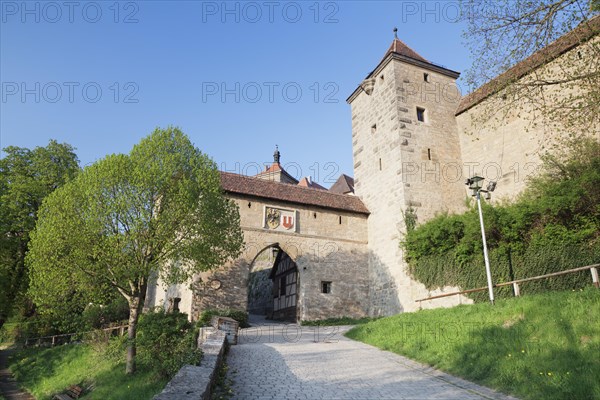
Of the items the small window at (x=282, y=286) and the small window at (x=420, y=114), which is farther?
the small window at (x=282, y=286)

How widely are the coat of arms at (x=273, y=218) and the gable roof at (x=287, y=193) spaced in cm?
63

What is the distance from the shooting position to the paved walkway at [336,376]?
20.4 ft

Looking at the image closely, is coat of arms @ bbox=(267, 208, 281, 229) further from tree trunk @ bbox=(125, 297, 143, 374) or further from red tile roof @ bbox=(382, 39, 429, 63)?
red tile roof @ bbox=(382, 39, 429, 63)

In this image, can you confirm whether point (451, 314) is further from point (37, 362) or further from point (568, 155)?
point (37, 362)

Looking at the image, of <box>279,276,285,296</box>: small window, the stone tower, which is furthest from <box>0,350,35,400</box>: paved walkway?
the stone tower

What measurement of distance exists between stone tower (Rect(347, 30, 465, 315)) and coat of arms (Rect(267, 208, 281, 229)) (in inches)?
202

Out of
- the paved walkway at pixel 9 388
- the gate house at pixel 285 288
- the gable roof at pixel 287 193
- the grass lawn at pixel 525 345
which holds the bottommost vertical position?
the paved walkway at pixel 9 388

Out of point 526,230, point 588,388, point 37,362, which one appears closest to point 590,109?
point 588,388

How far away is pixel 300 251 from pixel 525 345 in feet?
46.1

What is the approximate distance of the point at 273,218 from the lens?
20078mm

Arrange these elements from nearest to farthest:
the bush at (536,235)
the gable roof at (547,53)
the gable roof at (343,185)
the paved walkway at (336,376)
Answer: the paved walkway at (336,376) < the gable roof at (547,53) < the bush at (536,235) < the gable roof at (343,185)

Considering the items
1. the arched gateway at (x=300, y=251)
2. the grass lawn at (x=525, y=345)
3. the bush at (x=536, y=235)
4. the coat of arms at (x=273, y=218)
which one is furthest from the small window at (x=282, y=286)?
the grass lawn at (x=525, y=345)

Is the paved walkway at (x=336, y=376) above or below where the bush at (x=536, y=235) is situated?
below

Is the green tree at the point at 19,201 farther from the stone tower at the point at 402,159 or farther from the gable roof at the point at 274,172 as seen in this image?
the gable roof at the point at 274,172
